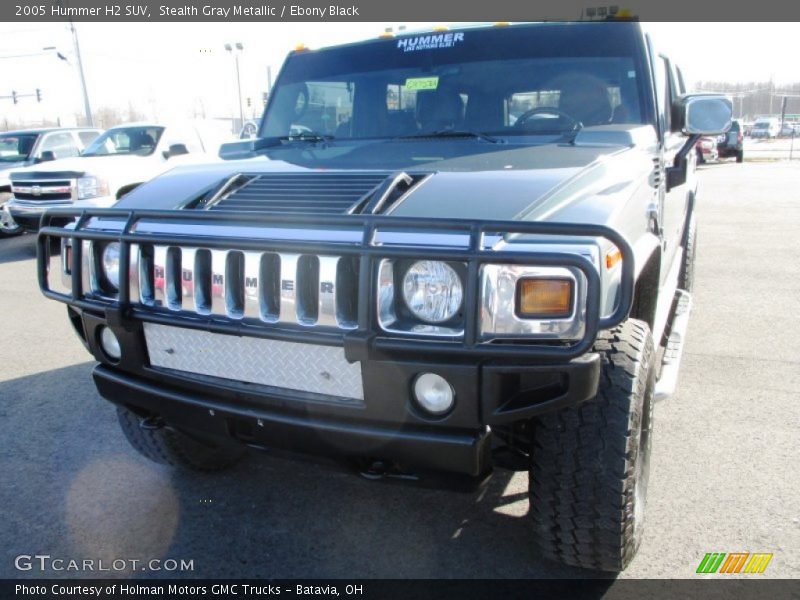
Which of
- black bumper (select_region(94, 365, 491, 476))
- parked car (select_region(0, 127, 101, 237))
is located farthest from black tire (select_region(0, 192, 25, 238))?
black bumper (select_region(94, 365, 491, 476))

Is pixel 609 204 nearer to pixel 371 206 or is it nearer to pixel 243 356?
pixel 371 206

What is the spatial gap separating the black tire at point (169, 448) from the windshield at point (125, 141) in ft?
26.5

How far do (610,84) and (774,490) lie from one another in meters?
1.90

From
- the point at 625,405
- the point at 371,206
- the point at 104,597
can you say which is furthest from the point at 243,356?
the point at 625,405

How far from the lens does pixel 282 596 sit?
2.38 m

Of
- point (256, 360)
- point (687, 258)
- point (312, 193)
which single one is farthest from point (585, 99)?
point (687, 258)

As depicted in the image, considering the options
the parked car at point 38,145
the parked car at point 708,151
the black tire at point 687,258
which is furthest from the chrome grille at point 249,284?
the parked car at point 708,151

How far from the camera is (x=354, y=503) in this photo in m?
2.95

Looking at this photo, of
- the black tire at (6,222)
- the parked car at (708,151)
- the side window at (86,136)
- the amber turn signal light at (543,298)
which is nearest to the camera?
the amber turn signal light at (543,298)

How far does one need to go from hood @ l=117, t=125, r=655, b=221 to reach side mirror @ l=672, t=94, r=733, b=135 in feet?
1.23

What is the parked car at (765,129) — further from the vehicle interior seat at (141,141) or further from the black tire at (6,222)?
the black tire at (6,222)

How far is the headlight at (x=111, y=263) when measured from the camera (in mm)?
2553

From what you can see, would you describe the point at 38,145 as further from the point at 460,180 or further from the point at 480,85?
the point at 460,180

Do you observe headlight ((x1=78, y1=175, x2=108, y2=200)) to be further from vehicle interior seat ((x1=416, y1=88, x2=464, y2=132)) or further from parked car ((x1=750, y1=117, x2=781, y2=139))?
parked car ((x1=750, y1=117, x2=781, y2=139))
